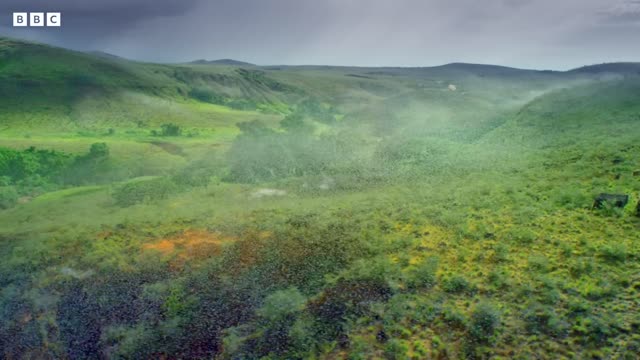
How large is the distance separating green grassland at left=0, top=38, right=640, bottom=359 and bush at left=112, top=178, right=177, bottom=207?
0.21 metres

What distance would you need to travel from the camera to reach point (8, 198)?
47.1 meters

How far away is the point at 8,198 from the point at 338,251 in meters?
40.5

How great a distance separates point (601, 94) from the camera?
67.3m

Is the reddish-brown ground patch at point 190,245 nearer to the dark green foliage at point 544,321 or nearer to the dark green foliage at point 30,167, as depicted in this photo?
the dark green foliage at point 544,321

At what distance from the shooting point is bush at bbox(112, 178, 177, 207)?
144 feet

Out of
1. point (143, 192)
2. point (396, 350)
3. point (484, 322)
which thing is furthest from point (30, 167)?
point (484, 322)

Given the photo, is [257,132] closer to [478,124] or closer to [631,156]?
[478,124]

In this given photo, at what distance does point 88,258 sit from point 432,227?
76.9 feet

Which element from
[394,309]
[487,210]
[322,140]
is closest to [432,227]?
[487,210]

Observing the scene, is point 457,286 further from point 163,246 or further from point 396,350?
point 163,246

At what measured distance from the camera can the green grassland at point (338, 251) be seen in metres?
19.6

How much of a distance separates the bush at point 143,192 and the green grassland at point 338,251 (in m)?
0.21

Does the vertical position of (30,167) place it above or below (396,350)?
above

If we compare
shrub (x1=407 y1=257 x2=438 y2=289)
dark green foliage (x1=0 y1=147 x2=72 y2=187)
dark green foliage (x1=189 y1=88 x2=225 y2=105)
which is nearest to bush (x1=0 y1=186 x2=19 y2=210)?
dark green foliage (x1=0 y1=147 x2=72 y2=187)
